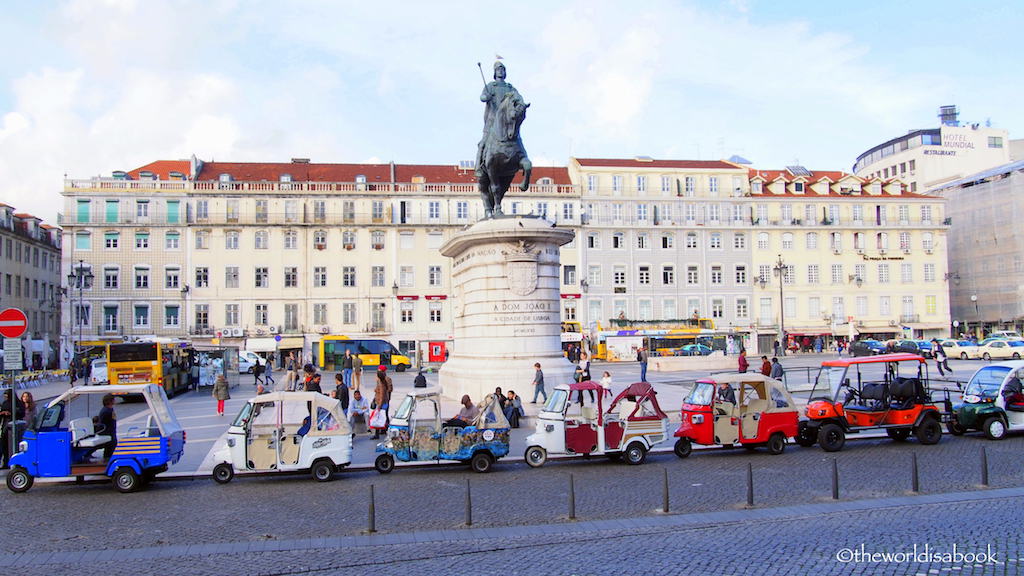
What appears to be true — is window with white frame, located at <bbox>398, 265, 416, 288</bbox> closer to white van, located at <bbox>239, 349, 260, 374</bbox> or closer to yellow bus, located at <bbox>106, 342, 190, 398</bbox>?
white van, located at <bbox>239, 349, 260, 374</bbox>

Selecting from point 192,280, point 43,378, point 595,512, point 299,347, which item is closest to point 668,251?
point 299,347

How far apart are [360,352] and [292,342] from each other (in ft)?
30.0

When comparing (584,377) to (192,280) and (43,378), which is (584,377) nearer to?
(43,378)

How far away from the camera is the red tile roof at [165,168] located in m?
64.8

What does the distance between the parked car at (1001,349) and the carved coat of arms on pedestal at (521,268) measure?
3682cm

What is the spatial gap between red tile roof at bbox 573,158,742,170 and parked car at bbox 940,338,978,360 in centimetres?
2450

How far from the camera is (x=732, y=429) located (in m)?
15.6

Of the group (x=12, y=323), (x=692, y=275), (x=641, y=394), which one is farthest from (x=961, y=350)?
(x=12, y=323)

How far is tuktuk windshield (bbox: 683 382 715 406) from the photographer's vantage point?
51.3 feet

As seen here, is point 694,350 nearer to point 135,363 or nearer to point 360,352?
point 360,352

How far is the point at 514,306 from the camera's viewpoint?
74.5 feet

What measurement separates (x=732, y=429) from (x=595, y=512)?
536 centimetres

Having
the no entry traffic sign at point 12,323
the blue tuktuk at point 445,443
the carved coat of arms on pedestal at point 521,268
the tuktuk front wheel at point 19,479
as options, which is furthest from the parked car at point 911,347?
the tuktuk front wheel at point 19,479

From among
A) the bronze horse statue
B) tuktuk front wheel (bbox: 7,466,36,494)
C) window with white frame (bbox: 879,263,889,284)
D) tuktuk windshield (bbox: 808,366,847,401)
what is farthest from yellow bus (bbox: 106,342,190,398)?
window with white frame (bbox: 879,263,889,284)
